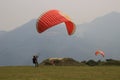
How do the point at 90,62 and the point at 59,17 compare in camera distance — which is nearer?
the point at 59,17

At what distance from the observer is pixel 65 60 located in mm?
71812

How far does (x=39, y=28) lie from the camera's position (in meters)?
38.1
